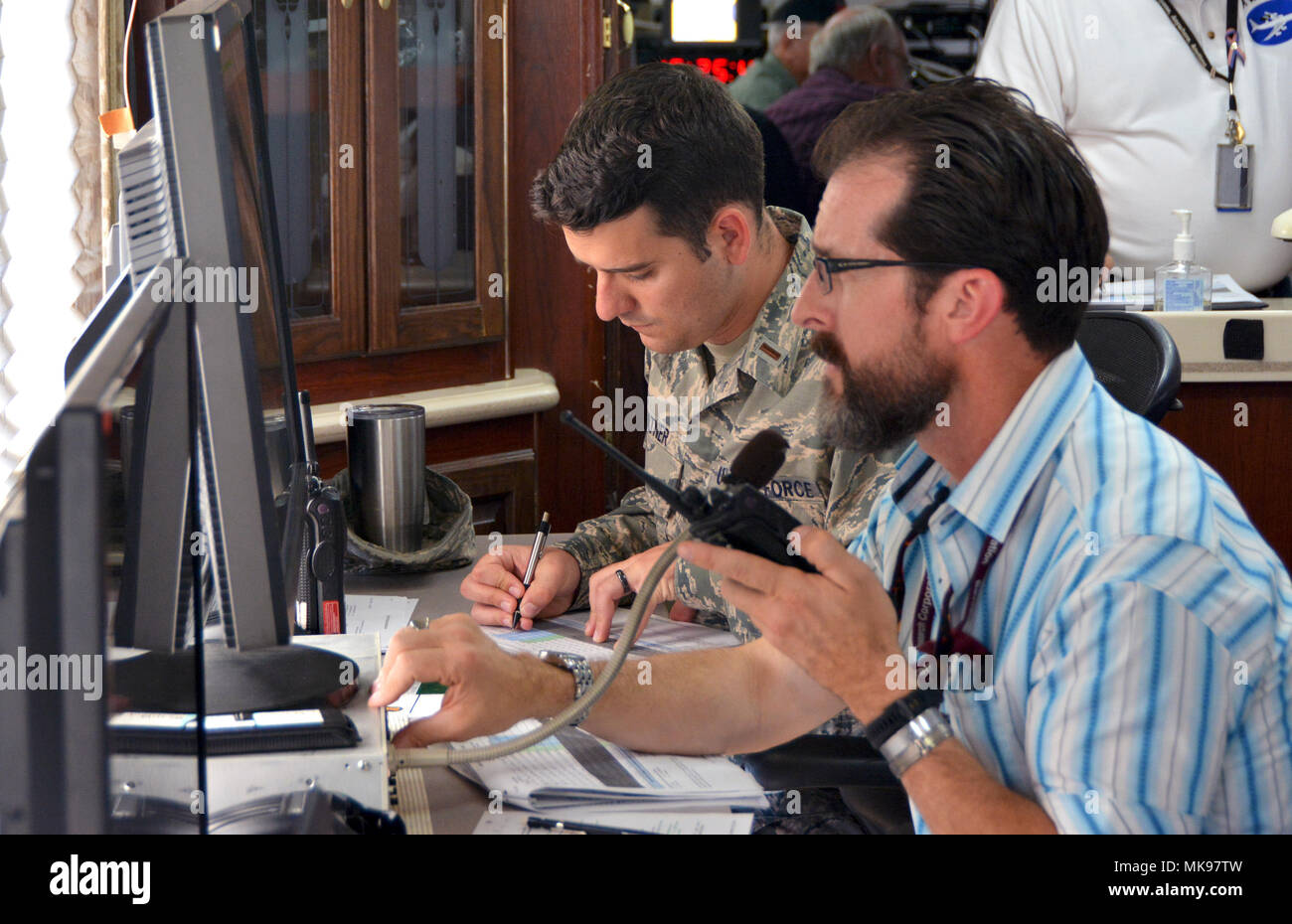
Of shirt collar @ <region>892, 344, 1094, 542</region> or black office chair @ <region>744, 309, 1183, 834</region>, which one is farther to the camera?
black office chair @ <region>744, 309, 1183, 834</region>

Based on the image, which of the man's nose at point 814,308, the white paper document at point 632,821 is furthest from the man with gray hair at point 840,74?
the white paper document at point 632,821

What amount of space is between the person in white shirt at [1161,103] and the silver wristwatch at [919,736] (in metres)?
2.03

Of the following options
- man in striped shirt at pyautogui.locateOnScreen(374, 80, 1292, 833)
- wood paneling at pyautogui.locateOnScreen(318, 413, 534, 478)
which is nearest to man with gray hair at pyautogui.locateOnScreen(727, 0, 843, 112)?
wood paneling at pyautogui.locateOnScreen(318, 413, 534, 478)

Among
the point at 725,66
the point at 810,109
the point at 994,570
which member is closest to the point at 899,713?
the point at 994,570

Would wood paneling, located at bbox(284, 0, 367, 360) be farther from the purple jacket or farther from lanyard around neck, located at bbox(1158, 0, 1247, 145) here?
lanyard around neck, located at bbox(1158, 0, 1247, 145)

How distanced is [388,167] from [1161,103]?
1620mm

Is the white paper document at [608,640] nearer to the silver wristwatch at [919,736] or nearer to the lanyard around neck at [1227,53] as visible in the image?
the silver wristwatch at [919,736]

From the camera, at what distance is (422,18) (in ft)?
8.19

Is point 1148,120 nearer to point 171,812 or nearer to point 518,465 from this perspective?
point 518,465

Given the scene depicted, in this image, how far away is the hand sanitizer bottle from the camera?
7.59 ft

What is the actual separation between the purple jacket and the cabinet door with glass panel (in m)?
0.83

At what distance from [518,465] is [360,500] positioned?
1.00m

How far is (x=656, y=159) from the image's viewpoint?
5.14 ft

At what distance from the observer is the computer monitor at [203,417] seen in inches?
28.5
